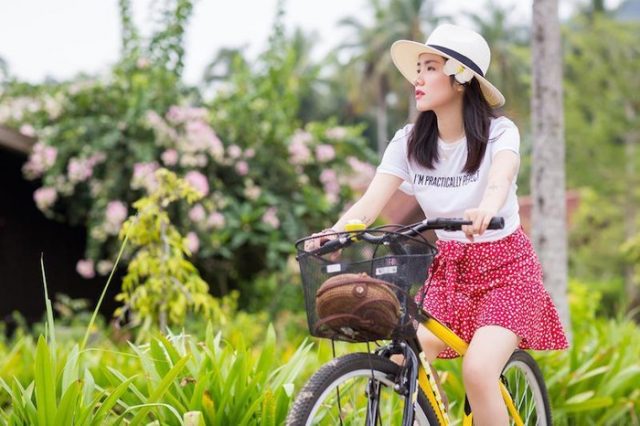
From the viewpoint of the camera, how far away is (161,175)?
5.35 m

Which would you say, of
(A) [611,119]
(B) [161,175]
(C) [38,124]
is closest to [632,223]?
(A) [611,119]

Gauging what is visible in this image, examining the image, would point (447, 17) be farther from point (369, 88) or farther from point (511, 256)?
point (511, 256)

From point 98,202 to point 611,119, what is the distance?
64.8 ft

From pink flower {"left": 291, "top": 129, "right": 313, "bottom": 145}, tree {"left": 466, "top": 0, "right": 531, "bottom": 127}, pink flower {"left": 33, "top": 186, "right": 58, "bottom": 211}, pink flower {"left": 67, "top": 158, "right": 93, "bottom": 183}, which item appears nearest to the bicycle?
pink flower {"left": 67, "top": 158, "right": 93, "bottom": 183}

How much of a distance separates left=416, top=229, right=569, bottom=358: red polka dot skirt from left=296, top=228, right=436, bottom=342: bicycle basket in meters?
0.51

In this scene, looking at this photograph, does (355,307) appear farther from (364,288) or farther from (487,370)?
(487,370)

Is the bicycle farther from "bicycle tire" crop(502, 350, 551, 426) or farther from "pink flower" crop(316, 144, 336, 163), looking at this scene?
"pink flower" crop(316, 144, 336, 163)

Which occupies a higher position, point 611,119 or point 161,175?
point 611,119

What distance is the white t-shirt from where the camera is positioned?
3.15 meters

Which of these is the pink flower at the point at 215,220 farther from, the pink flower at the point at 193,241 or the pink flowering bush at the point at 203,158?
the pink flower at the point at 193,241

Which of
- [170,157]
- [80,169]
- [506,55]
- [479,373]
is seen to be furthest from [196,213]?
[506,55]

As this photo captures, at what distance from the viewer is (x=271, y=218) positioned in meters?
9.59

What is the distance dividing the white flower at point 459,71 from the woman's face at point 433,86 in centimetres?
4

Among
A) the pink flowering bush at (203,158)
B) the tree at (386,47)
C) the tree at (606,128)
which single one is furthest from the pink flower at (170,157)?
the tree at (386,47)
